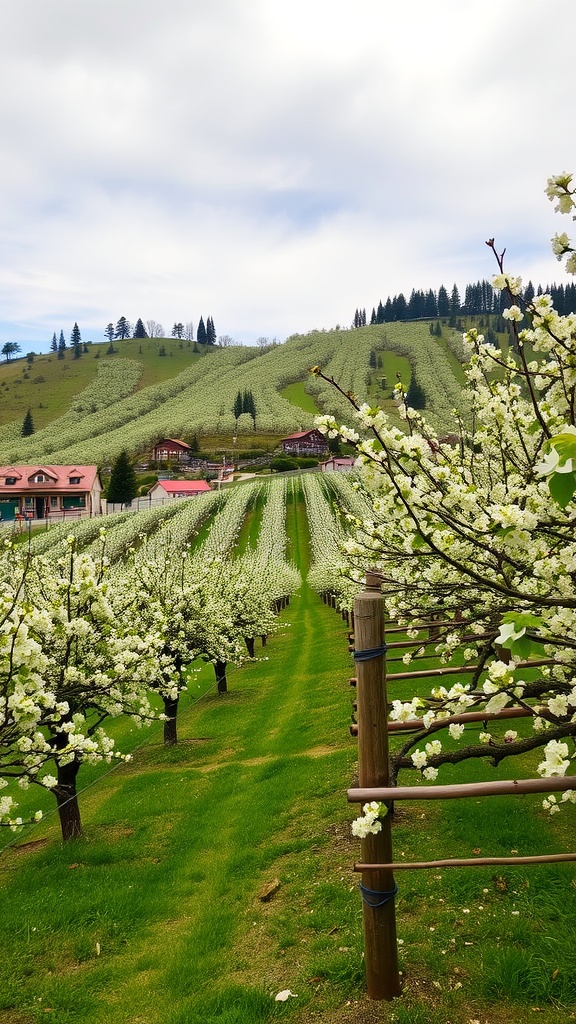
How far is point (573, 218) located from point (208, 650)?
17.0 m

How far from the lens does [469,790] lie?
3.87 meters

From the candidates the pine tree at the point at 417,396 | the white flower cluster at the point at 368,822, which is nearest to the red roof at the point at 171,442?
the pine tree at the point at 417,396

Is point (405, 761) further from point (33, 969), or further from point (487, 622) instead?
point (33, 969)

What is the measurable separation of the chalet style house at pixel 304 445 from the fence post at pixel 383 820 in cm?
11345

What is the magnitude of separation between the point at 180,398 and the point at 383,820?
172 metres

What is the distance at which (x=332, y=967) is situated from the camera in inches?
201

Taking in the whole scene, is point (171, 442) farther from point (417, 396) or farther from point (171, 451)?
point (417, 396)

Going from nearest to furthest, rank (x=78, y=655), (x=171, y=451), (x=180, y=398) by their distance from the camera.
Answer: (x=78, y=655) < (x=171, y=451) < (x=180, y=398)

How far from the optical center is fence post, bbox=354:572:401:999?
4398mm

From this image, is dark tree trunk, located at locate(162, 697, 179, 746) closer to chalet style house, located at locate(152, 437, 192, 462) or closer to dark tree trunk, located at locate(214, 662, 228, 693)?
dark tree trunk, located at locate(214, 662, 228, 693)

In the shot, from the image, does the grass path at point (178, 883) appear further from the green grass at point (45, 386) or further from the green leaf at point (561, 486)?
the green grass at point (45, 386)

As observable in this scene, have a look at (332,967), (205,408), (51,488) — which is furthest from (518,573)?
(205,408)

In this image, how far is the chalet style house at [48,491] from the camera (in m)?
75.1

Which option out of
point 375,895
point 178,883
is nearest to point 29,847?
point 178,883
